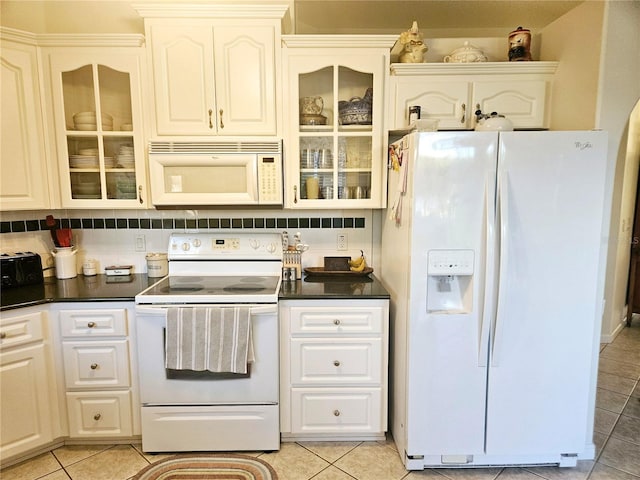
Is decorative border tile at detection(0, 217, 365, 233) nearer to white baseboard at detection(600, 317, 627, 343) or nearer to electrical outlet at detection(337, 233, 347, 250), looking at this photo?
electrical outlet at detection(337, 233, 347, 250)

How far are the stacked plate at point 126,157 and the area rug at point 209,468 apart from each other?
1697mm

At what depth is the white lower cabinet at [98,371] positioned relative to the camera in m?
1.93

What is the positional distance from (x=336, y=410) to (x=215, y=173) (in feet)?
5.02

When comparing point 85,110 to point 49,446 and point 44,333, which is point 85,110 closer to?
point 44,333

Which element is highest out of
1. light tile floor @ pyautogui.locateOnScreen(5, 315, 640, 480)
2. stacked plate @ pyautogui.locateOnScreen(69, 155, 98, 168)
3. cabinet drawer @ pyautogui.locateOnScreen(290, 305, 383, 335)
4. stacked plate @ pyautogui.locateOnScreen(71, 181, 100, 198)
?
stacked plate @ pyautogui.locateOnScreen(69, 155, 98, 168)

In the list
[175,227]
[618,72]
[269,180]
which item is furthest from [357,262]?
[618,72]

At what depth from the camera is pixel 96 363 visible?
196 cm

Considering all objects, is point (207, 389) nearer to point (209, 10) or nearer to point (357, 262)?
point (357, 262)

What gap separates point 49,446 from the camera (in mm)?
2004

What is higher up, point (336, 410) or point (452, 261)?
point (452, 261)

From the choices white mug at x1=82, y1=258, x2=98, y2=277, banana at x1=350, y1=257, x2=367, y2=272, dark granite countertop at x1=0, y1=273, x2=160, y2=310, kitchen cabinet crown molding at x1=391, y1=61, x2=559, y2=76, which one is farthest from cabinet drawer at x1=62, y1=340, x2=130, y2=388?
kitchen cabinet crown molding at x1=391, y1=61, x2=559, y2=76

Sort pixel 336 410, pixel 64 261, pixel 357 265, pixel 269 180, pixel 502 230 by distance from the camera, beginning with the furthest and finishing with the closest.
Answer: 1. pixel 357 265
2. pixel 64 261
3. pixel 269 180
4. pixel 336 410
5. pixel 502 230

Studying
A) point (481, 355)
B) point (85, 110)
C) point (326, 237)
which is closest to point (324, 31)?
point (326, 237)

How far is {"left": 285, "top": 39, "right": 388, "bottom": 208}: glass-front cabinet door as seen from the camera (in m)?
2.12
